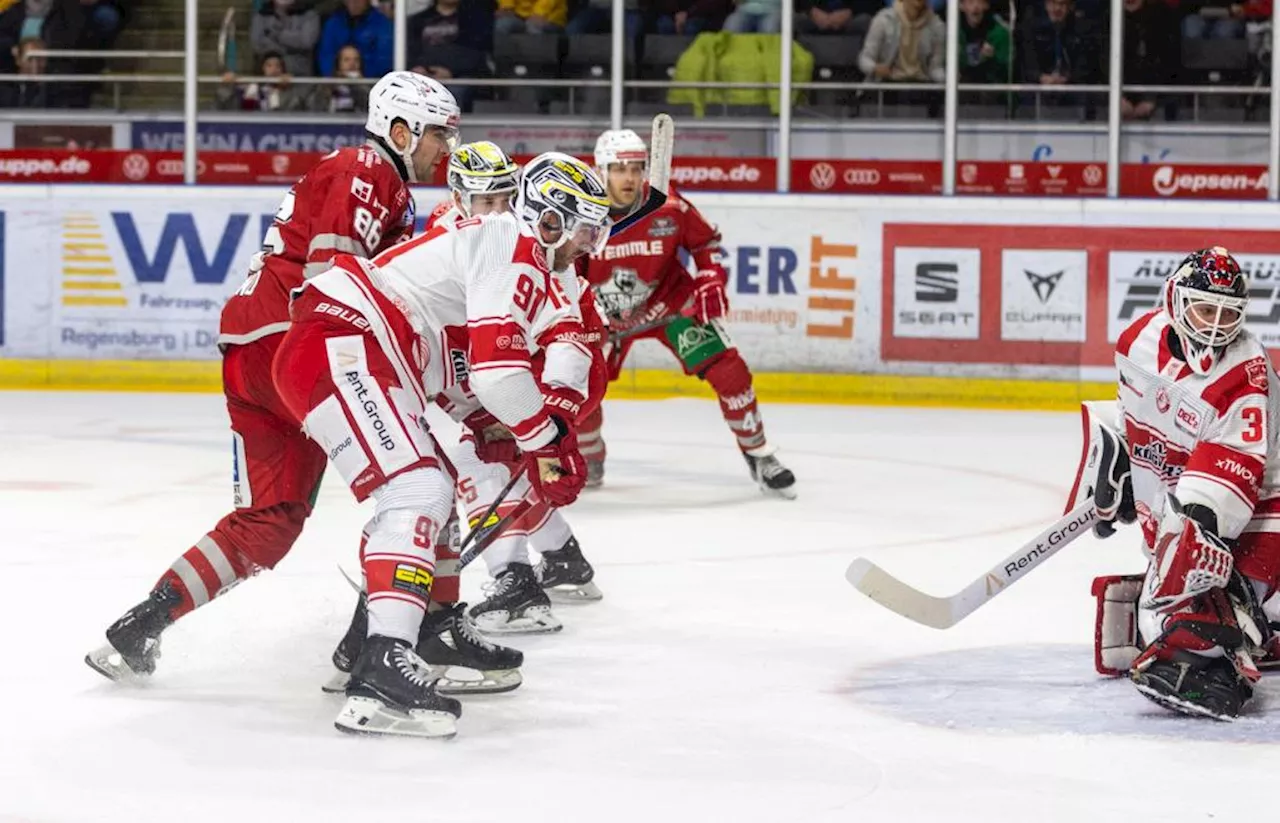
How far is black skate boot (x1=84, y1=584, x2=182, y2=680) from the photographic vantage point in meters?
4.03

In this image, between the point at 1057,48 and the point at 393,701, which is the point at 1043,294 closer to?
the point at 1057,48

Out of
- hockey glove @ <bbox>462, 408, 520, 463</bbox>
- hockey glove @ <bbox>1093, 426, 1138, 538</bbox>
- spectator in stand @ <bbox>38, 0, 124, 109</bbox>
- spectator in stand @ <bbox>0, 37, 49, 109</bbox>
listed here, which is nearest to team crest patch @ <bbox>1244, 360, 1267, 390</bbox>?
hockey glove @ <bbox>1093, 426, 1138, 538</bbox>

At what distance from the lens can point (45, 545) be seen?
568cm

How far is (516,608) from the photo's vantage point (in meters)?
4.73

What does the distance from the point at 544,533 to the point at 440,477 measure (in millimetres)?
1353

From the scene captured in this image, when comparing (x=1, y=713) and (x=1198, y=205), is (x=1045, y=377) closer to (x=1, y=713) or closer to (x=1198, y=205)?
(x=1198, y=205)

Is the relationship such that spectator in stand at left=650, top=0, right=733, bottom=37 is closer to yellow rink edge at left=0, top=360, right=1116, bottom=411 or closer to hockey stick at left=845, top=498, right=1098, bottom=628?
yellow rink edge at left=0, top=360, right=1116, bottom=411

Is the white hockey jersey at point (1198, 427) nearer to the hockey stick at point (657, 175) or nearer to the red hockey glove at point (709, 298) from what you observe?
the hockey stick at point (657, 175)

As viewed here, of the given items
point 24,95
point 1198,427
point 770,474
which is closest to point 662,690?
point 1198,427

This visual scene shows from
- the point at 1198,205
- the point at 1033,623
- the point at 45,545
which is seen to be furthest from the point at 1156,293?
the point at 45,545

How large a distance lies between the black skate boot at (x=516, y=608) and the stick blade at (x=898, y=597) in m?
0.79

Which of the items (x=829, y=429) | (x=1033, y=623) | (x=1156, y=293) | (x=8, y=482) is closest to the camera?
(x=1033, y=623)

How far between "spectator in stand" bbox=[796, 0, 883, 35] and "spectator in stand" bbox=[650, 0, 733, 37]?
449 mm

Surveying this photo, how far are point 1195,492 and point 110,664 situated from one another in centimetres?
215
